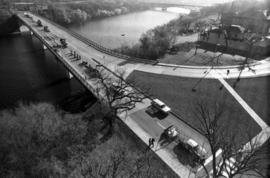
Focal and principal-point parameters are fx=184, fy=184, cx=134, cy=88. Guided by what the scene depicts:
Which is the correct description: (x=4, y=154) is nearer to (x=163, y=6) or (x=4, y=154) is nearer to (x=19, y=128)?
(x=19, y=128)

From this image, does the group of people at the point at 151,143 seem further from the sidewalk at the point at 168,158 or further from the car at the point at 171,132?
the car at the point at 171,132

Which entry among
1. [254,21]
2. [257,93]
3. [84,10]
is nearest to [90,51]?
[257,93]

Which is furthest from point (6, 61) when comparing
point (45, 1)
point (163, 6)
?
point (163, 6)

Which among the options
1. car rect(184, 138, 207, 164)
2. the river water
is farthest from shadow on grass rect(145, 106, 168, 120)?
the river water

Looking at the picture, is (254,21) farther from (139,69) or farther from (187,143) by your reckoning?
(187,143)

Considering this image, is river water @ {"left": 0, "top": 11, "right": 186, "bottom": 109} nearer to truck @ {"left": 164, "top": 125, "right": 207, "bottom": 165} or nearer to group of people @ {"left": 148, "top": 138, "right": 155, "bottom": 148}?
group of people @ {"left": 148, "top": 138, "right": 155, "bottom": 148}

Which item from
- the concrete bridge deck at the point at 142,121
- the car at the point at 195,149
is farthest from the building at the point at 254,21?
the car at the point at 195,149
